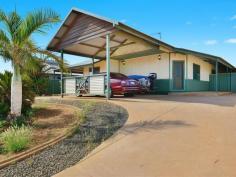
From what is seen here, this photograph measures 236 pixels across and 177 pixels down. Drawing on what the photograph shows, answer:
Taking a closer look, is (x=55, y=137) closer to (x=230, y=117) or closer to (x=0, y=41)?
(x=0, y=41)

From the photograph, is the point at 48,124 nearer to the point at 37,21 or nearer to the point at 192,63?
the point at 37,21

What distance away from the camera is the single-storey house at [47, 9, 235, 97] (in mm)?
11797

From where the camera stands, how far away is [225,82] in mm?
19906

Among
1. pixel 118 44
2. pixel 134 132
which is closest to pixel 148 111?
pixel 134 132

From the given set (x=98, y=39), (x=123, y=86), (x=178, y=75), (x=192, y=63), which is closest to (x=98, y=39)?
(x=98, y=39)

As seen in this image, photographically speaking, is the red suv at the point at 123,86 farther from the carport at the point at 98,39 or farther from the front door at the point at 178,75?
the front door at the point at 178,75

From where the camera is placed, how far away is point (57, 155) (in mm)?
4574

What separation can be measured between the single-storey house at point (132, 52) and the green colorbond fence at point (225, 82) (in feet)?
1.05

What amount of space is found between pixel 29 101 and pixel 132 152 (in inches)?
226

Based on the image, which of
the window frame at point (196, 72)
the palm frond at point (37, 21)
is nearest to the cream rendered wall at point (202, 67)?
the window frame at point (196, 72)

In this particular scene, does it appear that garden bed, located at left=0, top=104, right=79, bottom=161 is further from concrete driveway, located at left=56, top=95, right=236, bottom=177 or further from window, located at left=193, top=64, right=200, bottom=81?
window, located at left=193, top=64, right=200, bottom=81

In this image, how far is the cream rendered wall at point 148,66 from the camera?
16297 mm

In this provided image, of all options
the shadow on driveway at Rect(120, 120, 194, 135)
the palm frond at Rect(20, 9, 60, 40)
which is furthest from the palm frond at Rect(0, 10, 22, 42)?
the shadow on driveway at Rect(120, 120, 194, 135)

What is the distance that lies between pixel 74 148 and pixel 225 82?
1833 centimetres
